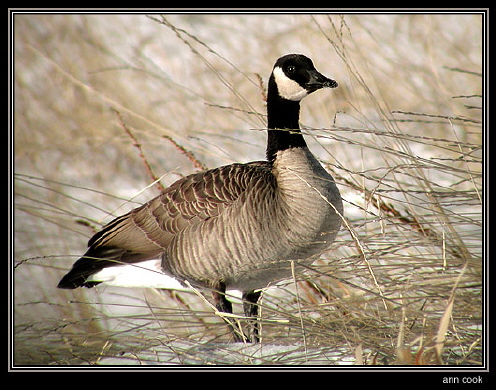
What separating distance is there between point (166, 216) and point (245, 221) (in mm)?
557

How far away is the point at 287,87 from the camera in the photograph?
376 centimetres

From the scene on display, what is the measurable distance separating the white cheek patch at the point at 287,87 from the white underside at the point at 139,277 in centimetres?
117

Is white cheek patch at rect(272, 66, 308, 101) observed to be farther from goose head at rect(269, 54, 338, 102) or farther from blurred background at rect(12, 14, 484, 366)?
blurred background at rect(12, 14, 484, 366)

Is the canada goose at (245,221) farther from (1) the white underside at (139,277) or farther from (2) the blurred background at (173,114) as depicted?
(2) the blurred background at (173,114)

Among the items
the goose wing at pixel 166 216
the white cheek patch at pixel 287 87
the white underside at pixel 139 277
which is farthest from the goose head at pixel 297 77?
the white underside at pixel 139 277

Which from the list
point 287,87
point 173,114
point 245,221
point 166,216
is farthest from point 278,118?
point 173,114

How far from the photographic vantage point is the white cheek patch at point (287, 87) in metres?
3.70

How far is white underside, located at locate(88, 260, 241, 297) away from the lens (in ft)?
12.3

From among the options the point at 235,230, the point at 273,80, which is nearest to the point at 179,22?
the point at 273,80

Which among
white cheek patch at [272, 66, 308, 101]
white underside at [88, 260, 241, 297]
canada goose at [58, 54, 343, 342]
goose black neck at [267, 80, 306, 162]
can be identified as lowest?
white underside at [88, 260, 241, 297]

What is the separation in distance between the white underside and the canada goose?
18 millimetres

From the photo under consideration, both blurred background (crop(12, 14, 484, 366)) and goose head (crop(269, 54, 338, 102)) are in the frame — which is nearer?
goose head (crop(269, 54, 338, 102))

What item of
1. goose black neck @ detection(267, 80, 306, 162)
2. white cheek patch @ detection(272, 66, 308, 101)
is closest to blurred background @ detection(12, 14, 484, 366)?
goose black neck @ detection(267, 80, 306, 162)

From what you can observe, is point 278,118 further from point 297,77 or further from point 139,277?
point 139,277
